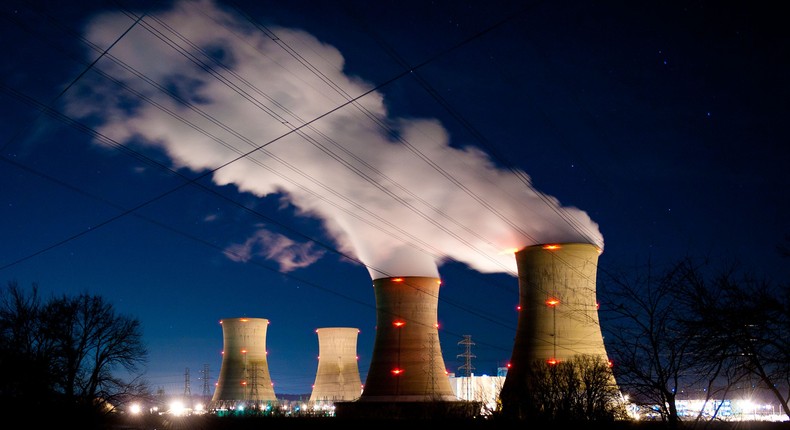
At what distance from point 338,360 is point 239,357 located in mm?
5543

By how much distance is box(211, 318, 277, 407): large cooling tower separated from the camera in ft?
119

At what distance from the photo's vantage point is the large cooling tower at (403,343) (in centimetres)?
2295

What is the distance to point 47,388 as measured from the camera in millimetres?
15484

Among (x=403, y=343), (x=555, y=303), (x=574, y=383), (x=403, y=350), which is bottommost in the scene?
(x=574, y=383)

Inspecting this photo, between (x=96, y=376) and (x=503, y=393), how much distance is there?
39.1 feet

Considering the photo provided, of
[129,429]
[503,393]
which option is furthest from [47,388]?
[503,393]

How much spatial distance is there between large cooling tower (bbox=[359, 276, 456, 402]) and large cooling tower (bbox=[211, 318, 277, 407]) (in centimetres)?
1499

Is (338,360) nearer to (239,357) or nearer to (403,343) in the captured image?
(239,357)

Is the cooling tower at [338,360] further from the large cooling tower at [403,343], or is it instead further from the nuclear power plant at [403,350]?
the large cooling tower at [403,343]

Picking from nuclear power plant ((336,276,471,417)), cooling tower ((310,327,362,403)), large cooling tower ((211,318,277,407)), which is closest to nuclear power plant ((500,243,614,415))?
nuclear power plant ((336,276,471,417))

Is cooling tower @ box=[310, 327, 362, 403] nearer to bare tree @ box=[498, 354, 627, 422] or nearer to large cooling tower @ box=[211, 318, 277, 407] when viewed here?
large cooling tower @ box=[211, 318, 277, 407]

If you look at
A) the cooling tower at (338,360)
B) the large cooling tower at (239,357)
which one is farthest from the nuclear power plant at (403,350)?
the large cooling tower at (239,357)

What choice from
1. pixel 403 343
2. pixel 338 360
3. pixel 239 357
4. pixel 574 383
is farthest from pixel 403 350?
pixel 239 357

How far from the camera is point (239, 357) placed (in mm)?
36438
